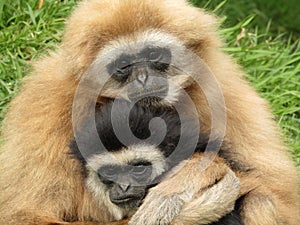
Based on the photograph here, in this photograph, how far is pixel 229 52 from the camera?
10.5m

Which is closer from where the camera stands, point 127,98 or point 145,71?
point 127,98

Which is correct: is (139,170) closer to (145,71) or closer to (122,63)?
(145,71)

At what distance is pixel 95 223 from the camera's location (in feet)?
24.8

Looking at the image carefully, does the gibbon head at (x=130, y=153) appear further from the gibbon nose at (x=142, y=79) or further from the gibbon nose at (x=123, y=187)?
the gibbon nose at (x=142, y=79)

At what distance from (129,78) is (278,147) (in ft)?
5.26

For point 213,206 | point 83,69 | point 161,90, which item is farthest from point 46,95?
point 213,206

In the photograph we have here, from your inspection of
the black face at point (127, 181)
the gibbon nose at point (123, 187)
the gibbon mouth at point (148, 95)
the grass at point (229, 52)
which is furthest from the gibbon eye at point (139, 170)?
the grass at point (229, 52)

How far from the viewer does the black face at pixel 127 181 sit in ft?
23.5

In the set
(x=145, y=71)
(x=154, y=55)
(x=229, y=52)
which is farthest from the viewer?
(x=229, y=52)

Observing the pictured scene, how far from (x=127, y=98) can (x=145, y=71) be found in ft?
1.02

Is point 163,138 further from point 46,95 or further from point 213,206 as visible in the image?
point 46,95

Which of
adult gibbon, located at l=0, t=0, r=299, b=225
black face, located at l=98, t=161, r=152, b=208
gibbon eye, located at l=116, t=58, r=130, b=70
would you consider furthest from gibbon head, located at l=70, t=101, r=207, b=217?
gibbon eye, located at l=116, t=58, r=130, b=70

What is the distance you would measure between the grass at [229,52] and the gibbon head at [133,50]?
203cm

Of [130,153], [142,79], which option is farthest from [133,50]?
[130,153]
